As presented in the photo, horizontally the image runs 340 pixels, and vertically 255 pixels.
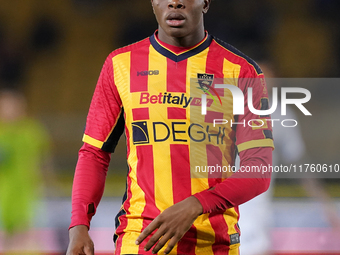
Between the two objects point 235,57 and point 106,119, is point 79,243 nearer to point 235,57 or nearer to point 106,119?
point 106,119

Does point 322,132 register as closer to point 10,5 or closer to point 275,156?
point 275,156

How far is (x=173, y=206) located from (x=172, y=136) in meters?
0.29

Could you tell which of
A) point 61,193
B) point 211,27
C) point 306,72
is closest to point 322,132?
point 306,72

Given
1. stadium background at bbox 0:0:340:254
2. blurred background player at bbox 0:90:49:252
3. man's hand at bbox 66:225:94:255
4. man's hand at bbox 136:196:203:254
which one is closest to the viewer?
man's hand at bbox 136:196:203:254

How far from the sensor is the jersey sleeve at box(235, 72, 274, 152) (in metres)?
1.55

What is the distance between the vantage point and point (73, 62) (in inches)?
372

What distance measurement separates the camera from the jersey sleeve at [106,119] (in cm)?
167

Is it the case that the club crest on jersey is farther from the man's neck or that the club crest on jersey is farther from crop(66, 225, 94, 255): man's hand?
crop(66, 225, 94, 255): man's hand

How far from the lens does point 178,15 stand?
63.5 inches

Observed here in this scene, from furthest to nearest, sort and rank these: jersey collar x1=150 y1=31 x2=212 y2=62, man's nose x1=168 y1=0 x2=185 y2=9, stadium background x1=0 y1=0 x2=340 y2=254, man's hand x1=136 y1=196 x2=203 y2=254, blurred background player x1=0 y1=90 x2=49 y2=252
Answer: stadium background x1=0 y1=0 x2=340 y2=254 → blurred background player x1=0 y1=90 x2=49 y2=252 → jersey collar x1=150 y1=31 x2=212 y2=62 → man's nose x1=168 y1=0 x2=185 y2=9 → man's hand x1=136 y1=196 x2=203 y2=254

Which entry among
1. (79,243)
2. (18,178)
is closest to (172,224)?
(79,243)

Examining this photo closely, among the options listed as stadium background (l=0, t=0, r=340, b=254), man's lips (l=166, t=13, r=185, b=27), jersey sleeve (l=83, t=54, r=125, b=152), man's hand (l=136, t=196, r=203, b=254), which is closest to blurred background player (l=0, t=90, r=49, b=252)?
jersey sleeve (l=83, t=54, r=125, b=152)

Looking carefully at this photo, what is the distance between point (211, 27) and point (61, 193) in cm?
384

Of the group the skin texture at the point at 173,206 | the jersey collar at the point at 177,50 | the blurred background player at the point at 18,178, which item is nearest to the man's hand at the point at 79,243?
the skin texture at the point at 173,206
